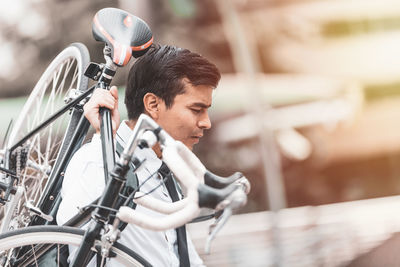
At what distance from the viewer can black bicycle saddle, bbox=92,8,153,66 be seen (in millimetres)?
1787

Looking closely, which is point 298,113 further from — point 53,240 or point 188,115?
point 53,240

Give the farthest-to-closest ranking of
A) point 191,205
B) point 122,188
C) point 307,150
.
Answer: point 307,150, point 122,188, point 191,205

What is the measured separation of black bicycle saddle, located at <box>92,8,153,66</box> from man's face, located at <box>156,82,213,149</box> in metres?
0.20

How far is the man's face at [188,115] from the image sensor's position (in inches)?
75.5

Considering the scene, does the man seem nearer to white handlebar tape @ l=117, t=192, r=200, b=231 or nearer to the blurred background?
white handlebar tape @ l=117, t=192, r=200, b=231

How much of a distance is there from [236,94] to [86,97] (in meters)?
4.04

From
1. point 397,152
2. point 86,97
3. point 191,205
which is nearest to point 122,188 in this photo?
point 191,205

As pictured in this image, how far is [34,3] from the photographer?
548 cm

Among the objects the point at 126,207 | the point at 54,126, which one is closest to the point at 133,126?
the point at 126,207

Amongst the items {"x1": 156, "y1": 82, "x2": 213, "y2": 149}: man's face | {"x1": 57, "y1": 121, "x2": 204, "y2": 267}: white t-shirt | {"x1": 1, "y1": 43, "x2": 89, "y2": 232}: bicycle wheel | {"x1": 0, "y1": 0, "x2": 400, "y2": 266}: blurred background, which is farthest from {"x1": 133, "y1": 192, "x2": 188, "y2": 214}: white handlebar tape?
{"x1": 0, "y1": 0, "x2": 400, "y2": 266}: blurred background

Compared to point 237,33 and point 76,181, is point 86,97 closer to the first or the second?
point 76,181

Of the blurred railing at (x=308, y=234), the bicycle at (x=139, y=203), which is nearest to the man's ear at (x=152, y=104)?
the bicycle at (x=139, y=203)

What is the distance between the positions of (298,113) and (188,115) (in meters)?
4.08

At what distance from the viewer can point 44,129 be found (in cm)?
237
